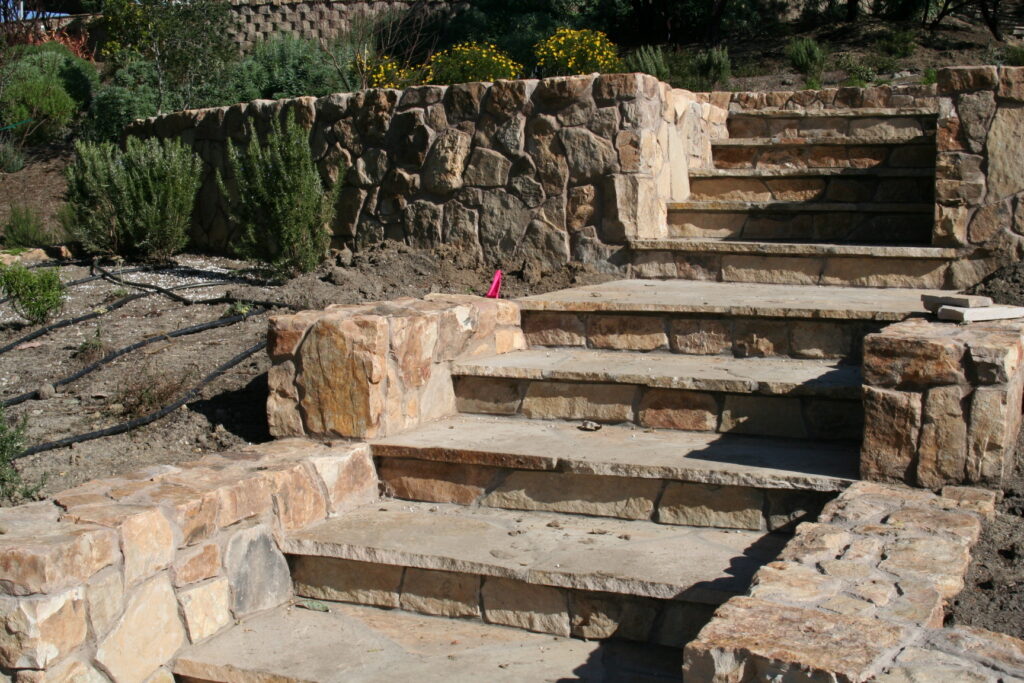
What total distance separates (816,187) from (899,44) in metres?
9.25

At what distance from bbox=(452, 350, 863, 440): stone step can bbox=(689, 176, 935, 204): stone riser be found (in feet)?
6.81

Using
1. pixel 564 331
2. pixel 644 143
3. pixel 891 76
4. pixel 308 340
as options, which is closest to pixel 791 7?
pixel 891 76

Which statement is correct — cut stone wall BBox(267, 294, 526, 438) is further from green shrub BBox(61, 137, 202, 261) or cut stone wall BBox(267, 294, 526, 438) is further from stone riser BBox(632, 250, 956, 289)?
green shrub BBox(61, 137, 202, 261)

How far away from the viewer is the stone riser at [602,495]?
307 centimetres

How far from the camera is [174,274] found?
6414mm

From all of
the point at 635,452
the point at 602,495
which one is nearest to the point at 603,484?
the point at 602,495

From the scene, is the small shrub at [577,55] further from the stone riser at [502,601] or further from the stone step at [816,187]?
the stone riser at [502,601]

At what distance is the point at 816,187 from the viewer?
5.88 metres

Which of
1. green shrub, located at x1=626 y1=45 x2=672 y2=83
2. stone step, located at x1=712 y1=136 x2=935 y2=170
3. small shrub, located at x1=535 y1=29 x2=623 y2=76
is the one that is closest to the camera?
stone step, located at x1=712 y1=136 x2=935 y2=170

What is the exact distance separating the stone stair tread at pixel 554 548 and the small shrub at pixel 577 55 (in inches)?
345

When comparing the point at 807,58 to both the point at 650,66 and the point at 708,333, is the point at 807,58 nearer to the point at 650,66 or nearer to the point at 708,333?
the point at 650,66

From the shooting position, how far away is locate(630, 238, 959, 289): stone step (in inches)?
188

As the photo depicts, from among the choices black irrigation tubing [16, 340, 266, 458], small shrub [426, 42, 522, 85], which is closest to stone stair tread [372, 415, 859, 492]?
black irrigation tubing [16, 340, 266, 458]

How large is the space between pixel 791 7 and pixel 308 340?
623 inches
